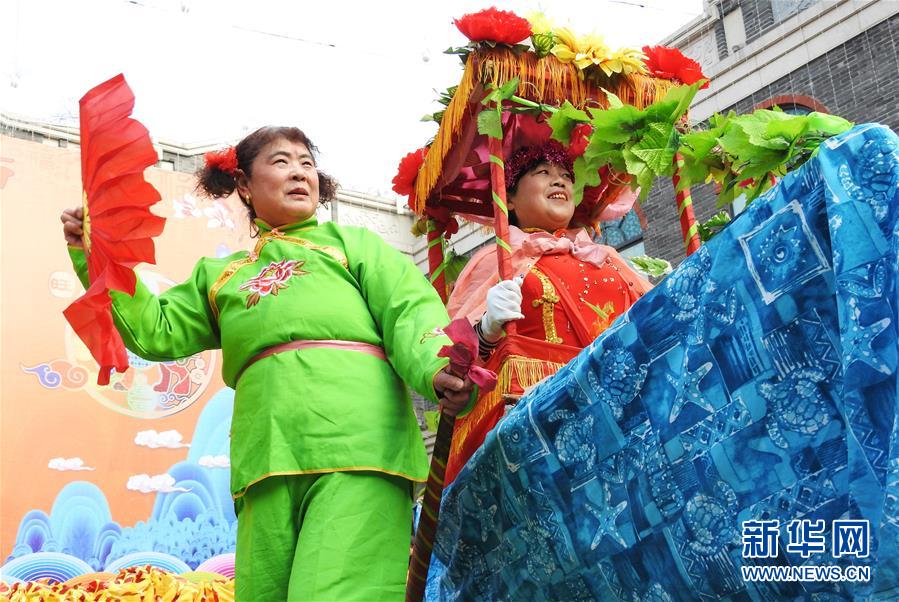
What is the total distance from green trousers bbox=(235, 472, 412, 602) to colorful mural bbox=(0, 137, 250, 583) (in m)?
6.71

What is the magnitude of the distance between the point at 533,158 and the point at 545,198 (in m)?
0.16

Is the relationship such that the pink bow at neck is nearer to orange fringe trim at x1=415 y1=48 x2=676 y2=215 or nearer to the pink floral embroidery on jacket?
orange fringe trim at x1=415 y1=48 x2=676 y2=215

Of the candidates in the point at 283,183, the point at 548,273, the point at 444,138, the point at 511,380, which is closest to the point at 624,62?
the point at 444,138

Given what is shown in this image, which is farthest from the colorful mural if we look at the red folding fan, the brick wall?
the red folding fan

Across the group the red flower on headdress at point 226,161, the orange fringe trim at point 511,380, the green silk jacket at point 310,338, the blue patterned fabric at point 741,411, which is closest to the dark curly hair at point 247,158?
the red flower on headdress at point 226,161

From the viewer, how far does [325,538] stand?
2.37m

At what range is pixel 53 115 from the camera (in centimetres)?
856

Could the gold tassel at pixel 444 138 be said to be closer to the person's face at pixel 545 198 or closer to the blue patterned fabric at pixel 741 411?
the person's face at pixel 545 198

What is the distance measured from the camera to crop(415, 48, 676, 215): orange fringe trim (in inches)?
132

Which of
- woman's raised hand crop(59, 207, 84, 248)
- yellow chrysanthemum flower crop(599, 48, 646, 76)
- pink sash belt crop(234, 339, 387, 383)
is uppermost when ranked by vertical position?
yellow chrysanthemum flower crop(599, 48, 646, 76)

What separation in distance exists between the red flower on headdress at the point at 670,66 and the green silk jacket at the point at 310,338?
4.48 feet

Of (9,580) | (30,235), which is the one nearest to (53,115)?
(30,235)

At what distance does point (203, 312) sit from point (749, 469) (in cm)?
160

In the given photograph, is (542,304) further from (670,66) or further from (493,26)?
(670,66)
